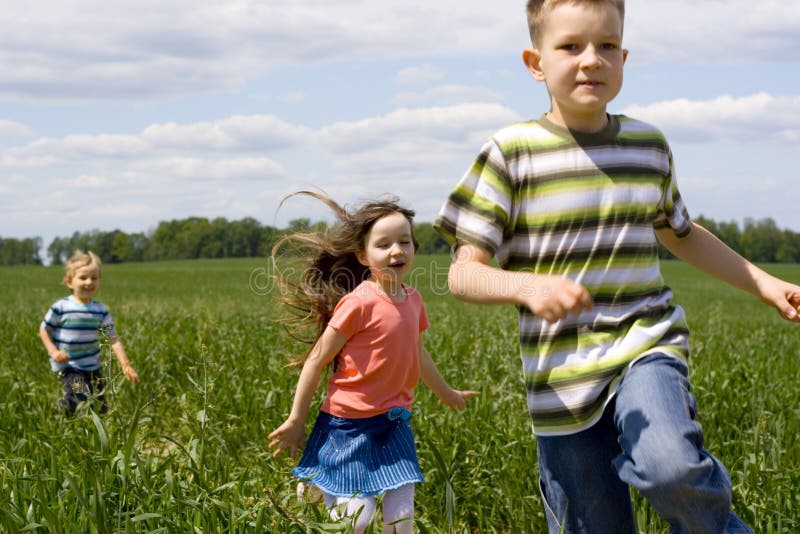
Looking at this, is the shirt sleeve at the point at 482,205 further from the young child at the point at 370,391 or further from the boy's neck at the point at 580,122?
the young child at the point at 370,391

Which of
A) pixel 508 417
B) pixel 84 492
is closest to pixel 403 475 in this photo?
pixel 84 492

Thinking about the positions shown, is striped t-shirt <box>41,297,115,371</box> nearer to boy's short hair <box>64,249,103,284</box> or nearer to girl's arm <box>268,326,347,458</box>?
boy's short hair <box>64,249,103,284</box>

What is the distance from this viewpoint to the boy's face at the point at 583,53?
8.78 feet

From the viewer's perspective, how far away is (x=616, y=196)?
2.84m

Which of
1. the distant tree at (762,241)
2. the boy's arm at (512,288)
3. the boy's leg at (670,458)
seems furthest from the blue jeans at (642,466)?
the distant tree at (762,241)

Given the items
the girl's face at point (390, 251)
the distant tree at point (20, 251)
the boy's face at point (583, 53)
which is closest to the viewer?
the boy's face at point (583, 53)

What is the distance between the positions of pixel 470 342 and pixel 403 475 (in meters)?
5.22

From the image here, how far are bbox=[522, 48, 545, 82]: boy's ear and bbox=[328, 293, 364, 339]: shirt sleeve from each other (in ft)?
3.86

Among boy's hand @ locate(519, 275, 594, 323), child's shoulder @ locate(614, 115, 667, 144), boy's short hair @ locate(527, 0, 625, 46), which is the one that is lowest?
boy's hand @ locate(519, 275, 594, 323)

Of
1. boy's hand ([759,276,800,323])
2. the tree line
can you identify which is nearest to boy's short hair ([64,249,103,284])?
boy's hand ([759,276,800,323])

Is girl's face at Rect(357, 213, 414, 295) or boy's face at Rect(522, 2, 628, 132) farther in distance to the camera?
girl's face at Rect(357, 213, 414, 295)

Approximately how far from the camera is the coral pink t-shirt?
3.60 metres

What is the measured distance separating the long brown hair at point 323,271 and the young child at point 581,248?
1026 millimetres

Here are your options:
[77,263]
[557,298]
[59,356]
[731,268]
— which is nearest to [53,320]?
[59,356]
